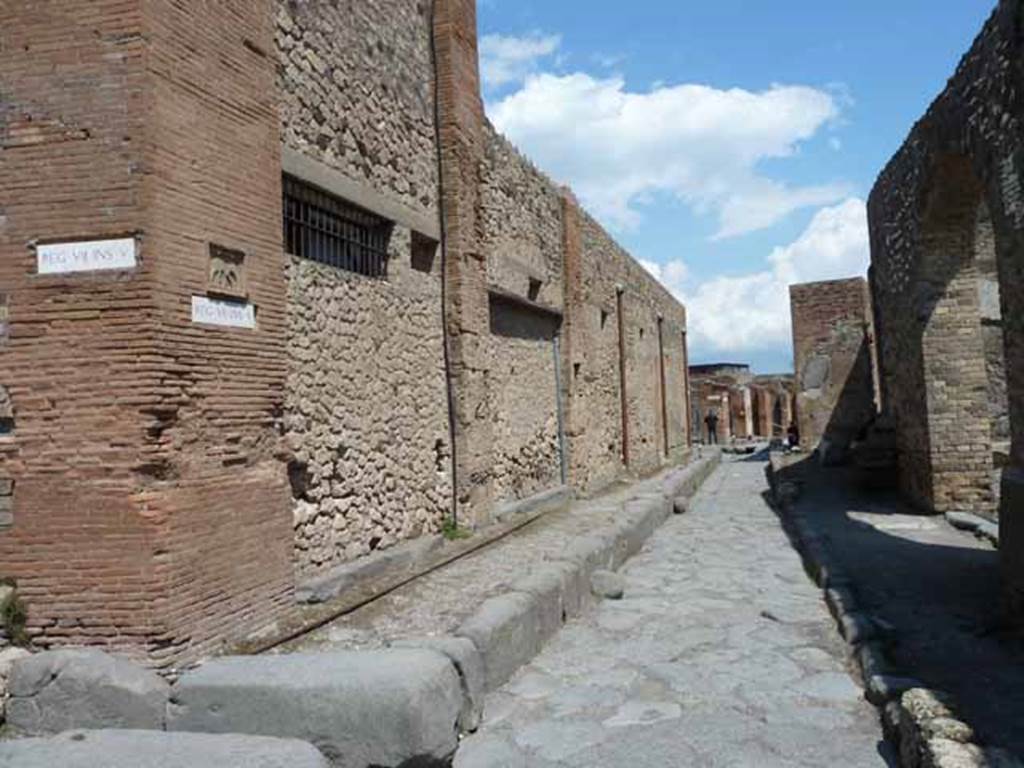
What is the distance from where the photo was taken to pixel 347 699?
3.35 meters

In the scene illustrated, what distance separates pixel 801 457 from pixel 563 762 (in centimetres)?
1289

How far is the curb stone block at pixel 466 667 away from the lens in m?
3.90

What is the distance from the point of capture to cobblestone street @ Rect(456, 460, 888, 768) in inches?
143

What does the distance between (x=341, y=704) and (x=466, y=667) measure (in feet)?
2.48

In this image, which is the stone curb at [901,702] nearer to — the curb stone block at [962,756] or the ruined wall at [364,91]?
the curb stone block at [962,756]

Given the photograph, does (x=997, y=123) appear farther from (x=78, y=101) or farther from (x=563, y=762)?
(x=78, y=101)

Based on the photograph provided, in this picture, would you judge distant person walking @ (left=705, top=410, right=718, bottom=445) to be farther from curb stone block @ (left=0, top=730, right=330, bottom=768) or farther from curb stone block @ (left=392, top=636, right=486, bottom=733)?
curb stone block @ (left=0, top=730, right=330, bottom=768)

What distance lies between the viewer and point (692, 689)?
173 inches

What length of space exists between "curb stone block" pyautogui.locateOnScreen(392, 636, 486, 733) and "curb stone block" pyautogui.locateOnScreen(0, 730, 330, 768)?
3.00 ft

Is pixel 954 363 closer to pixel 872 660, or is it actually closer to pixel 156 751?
pixel 872 660

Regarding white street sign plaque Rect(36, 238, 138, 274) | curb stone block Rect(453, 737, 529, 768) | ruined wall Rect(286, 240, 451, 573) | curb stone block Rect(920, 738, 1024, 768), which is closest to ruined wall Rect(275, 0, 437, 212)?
ruined wall Rect(286, 240, 451, 573)

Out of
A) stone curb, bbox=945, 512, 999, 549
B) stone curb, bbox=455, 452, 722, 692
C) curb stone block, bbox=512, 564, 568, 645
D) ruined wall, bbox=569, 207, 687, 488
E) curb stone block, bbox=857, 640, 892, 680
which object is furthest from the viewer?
ruined wall, bbox=569, 207, 687, 488

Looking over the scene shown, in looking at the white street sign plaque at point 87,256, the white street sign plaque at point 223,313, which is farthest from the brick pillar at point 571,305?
the white street sign plaque at point 87,256

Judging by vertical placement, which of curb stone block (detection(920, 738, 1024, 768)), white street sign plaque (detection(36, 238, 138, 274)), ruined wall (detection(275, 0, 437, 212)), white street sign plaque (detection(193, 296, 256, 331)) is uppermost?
ruined wall (detection(275, 0, 437, 212))
